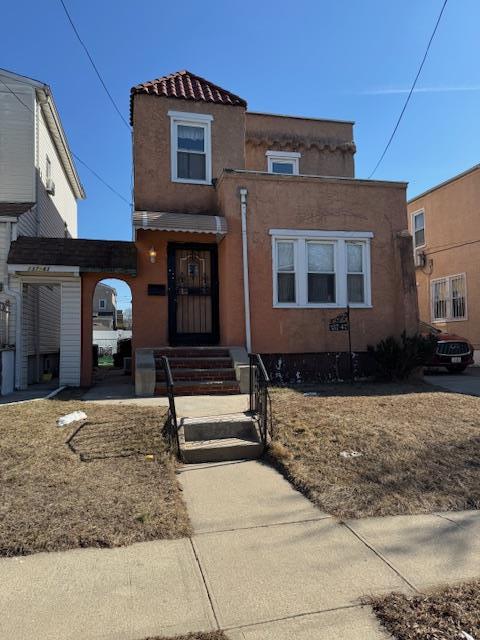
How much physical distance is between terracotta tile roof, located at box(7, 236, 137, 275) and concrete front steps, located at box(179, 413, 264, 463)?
17.0 feet

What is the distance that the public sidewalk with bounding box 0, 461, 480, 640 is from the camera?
2762mm

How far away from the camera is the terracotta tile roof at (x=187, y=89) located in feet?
39.9

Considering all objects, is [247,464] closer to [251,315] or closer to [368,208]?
[251,315]

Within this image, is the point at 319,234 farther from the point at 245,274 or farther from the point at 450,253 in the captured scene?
the point at 450,253

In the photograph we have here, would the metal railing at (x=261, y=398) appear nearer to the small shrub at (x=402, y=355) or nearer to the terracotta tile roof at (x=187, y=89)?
the small shrub at (x=402, y=355)

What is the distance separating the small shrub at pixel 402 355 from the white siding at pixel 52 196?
9431mm

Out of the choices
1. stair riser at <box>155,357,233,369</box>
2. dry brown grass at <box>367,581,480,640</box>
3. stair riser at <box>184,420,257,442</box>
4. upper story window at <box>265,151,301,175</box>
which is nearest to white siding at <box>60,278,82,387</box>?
stair riser at <box>155,357,233,369</box>

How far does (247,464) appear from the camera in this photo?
586 cm

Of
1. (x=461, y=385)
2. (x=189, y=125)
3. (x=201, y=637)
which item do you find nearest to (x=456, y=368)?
(x=461, y=385)

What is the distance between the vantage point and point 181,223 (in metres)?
10.9

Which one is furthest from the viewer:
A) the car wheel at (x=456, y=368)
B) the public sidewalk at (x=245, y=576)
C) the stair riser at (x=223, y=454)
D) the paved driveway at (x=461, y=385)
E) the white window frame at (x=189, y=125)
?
the car wheel at (x=456, y=368)

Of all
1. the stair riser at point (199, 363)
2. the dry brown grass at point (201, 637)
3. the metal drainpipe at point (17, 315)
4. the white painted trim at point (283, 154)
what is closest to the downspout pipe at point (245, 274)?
the stair riser at point (199, 363)

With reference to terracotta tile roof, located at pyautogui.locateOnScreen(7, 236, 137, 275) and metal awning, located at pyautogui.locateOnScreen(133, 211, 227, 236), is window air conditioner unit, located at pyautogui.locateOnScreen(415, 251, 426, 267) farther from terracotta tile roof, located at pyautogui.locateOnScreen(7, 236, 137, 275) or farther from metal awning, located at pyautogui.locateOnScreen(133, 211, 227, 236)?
terracotta tile roof, located at pyautogui.locateOnScreen(7, 236, 137, 275)

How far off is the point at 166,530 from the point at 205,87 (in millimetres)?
12148
